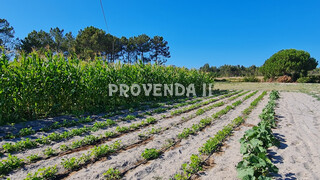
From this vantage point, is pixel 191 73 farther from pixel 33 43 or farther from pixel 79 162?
pixel 33 43

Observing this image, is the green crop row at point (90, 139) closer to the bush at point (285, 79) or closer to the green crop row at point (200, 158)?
the green crop row at point (200, 158)

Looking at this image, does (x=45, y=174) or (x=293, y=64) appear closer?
(x=45, y=174)

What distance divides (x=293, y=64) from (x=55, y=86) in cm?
5865

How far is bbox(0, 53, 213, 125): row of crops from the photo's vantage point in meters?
6.12

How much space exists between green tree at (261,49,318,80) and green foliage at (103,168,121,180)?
58.8 meters

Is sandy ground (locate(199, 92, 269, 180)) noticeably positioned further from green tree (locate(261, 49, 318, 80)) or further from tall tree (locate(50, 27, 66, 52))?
green tree (locate(261, 49, 318, 80))

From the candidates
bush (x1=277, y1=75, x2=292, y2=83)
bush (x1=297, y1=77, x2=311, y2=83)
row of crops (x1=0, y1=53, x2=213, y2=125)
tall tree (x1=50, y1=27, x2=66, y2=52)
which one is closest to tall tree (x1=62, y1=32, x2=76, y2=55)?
tall tree (x1=50, y1=27, x2=66, y2=52)

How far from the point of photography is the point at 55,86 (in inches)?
281

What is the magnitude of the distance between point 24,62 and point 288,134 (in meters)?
9.92

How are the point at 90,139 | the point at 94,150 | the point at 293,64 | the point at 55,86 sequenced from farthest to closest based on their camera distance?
the point at 293,64
the point at 55,86
the point at 90,139
the point at 94,150

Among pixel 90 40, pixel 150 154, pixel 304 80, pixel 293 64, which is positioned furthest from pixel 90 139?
pixel 293 64

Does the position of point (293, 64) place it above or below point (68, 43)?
below

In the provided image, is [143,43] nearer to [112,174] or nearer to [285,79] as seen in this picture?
[285,79]

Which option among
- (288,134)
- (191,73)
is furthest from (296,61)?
(288,134)
